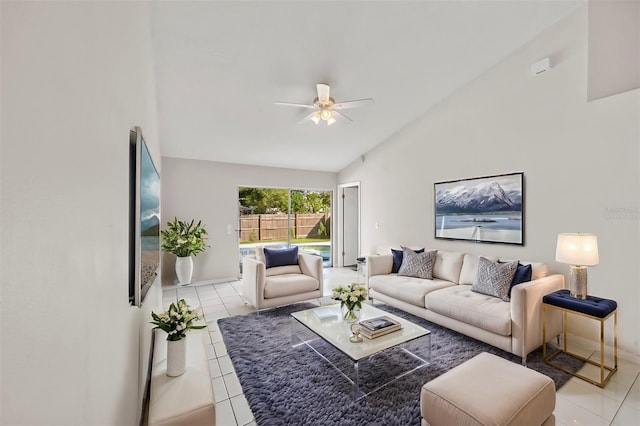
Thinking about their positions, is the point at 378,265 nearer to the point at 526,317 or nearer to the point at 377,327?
the point at 377,327

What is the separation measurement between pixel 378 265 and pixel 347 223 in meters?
2.84

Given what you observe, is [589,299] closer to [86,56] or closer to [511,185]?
[511,185]

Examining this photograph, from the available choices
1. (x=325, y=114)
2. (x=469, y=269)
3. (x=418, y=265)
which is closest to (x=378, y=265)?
(x=418, y=265)

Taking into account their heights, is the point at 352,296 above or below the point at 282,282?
above

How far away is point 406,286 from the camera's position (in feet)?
11.7

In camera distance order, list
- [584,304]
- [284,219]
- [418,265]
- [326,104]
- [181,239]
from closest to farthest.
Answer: [584,304]
[326,104]
[418,265]
[181,239]
[284,219]

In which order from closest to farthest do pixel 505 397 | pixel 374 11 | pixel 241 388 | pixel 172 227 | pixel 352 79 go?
pixel 505 397 → pixel 241 388 → pixel 374 11 → pixel 352 79 → pixel 172 227

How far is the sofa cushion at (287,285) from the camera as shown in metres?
3.65

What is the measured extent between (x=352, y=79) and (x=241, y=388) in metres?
3.40

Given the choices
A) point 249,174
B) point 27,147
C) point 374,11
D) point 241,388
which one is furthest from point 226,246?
point 27,147

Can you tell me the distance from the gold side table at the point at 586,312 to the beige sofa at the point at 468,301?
0.07m

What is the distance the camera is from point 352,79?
137 inches

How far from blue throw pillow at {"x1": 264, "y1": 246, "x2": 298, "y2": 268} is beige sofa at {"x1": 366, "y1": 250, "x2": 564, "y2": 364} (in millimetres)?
1118

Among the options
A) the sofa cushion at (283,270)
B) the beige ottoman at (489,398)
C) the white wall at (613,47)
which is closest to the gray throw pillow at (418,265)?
the sofa cushion at (283,270)
